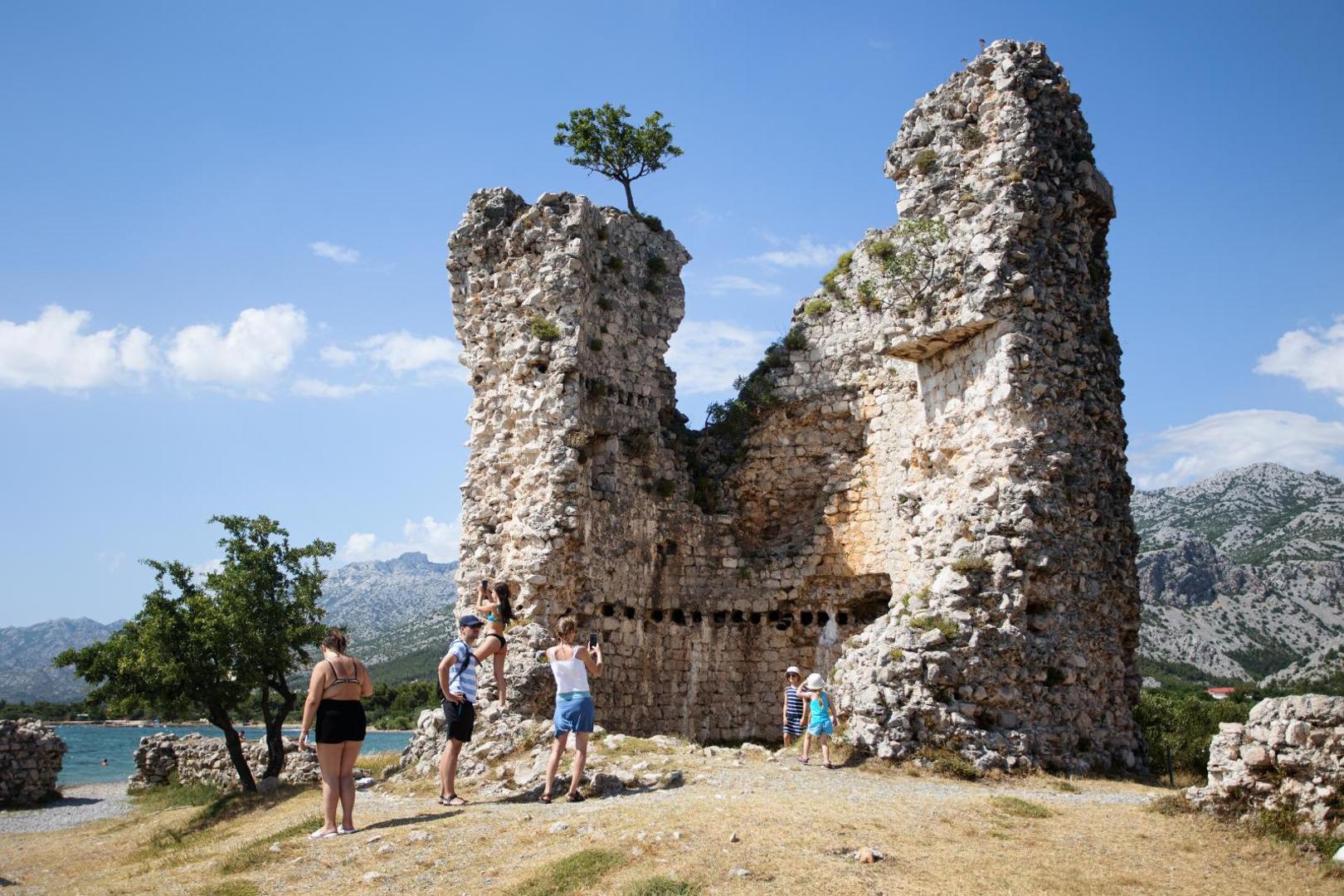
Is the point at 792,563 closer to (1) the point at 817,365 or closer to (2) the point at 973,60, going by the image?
(1) the point at 817,365

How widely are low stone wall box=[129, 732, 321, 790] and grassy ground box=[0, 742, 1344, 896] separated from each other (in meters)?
10.1

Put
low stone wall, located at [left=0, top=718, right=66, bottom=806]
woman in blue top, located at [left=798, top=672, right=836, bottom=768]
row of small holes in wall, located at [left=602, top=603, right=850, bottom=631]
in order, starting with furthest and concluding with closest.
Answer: low stone wall, located at [left=0, top=718, right=66, bottom=806] → row of small holes in wall, located at [left=602, top=603, right=850, bottom=631] → woman in blue top, located at [left=798, top=672, right=836, bottom=768]

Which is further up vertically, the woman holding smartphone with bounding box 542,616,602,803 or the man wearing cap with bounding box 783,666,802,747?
the woman holding smartphone with bounding box 542,616,602,803

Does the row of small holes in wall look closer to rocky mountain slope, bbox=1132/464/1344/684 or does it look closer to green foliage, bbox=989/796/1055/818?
green foliage, bbox=989/796/1055/818

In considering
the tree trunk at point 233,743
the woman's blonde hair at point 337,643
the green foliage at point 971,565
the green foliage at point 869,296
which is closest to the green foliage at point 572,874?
the woman's blonde hair at point 337,643

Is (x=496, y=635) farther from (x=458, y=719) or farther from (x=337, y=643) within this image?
(x=337, y=643)

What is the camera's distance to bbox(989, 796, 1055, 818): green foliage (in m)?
9.58

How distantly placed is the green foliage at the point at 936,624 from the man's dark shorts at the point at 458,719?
559 centimetres

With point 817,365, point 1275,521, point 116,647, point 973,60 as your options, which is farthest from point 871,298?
point 1275,521

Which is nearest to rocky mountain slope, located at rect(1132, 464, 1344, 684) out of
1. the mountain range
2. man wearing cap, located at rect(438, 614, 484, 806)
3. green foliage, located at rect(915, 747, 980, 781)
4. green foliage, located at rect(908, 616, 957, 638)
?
the mountain range

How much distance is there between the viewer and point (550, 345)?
18328mm

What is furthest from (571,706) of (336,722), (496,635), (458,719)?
(336,722)

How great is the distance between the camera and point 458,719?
1077cm

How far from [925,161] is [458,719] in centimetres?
1094
